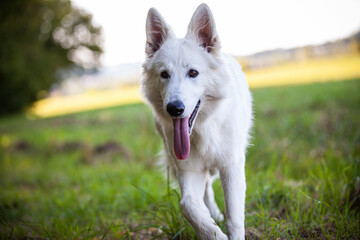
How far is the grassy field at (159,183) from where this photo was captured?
2652 mm

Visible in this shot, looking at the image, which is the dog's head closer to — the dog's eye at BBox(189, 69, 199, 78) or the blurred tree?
the dog's eye at BBox(189, 69, 199, 78)

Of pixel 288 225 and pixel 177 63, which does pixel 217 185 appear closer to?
pixel 288 225

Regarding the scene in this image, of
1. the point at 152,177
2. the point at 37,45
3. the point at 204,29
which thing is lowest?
the point at 152,177

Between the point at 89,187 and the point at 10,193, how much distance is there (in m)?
1.37

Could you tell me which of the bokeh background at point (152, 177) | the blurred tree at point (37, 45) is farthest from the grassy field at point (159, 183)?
the blurred tree at point (37, 45)

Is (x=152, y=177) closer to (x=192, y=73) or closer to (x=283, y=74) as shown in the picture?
(x=192, y=73)

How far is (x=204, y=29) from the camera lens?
8.63ft

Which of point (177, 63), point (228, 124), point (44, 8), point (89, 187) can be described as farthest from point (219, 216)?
point (44, 8)

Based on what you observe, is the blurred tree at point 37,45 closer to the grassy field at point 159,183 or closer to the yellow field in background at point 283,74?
the yellow field in background at point 283,74

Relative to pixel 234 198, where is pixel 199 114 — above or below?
above

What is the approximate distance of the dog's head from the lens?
2.31m

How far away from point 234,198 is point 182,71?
1.15 m

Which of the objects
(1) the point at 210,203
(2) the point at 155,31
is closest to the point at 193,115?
(2) the point at 155,31

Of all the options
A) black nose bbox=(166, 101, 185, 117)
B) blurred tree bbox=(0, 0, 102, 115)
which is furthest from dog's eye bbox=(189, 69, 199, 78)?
blurred tree bbox=(0, 0, 102, 115)
